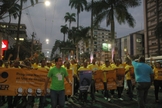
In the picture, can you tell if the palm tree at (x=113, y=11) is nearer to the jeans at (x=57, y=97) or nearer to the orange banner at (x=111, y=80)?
the orange banner at (x=111, y=80)

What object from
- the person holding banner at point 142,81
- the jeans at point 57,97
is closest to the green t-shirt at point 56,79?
the jeans at point 57,97

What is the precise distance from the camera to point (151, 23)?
5444 cm

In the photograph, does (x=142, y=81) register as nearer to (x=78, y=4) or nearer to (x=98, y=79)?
(x=98, y=79)

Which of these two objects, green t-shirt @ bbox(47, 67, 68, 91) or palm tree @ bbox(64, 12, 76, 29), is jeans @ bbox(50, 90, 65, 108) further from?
palm tree @ bbox(64, 12, 76, 29)

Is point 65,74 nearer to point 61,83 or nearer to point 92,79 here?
point 61,83

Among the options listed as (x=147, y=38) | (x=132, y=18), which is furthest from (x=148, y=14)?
(x=132, y=18)

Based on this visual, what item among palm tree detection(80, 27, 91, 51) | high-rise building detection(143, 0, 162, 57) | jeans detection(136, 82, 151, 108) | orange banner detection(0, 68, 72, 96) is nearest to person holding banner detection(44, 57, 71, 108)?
orange banner detection(0, 68, 72, 96)

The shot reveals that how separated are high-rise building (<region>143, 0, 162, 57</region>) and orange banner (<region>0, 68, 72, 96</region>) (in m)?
48.2

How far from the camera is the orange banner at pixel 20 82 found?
7012mm

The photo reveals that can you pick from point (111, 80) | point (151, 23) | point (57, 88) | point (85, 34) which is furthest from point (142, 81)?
point (151, 23)

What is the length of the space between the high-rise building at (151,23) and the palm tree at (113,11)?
31.0 metres

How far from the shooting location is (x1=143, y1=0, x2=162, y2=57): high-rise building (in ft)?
166

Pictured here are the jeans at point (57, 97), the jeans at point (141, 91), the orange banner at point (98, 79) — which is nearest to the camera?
the jeans at point (57, 97)

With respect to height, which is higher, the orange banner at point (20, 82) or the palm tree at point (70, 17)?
the palm tree at point (70, 17)
